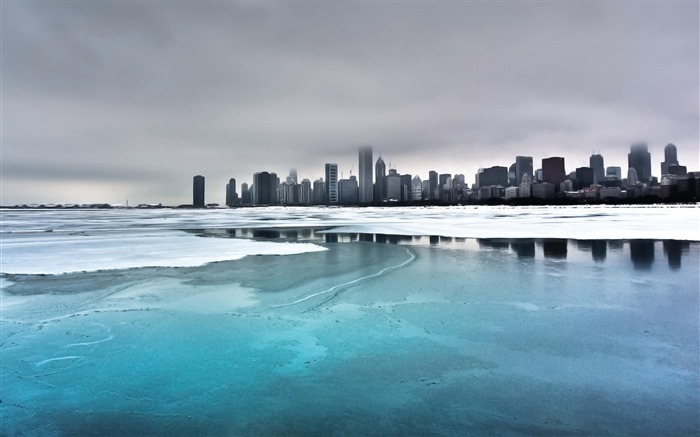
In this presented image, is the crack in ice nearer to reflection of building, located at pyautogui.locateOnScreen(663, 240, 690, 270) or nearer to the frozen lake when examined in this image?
the frozen lake

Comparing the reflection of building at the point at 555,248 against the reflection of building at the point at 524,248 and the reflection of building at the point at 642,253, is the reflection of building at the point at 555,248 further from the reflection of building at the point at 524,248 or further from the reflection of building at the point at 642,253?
the reflection of building at the point at 642,253

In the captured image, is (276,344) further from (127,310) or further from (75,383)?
(127,310)

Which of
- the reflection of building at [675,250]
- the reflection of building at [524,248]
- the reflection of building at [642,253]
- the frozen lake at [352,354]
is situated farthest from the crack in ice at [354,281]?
the reflection of building at [675,250]

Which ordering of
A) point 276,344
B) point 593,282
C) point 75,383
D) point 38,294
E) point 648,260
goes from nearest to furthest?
point 75,383 → point 276,344 → point 38,294 → point 593,282 → point 648,260

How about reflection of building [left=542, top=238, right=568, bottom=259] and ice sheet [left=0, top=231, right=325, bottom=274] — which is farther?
reflection of building [left=542, top=238, right=568, bottom=259]

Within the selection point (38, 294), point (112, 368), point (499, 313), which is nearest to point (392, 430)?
point (112, 368)

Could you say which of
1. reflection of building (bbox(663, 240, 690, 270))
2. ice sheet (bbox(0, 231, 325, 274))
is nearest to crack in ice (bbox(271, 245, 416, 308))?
ice sheet (bbox(0, 231, 325, 274))
